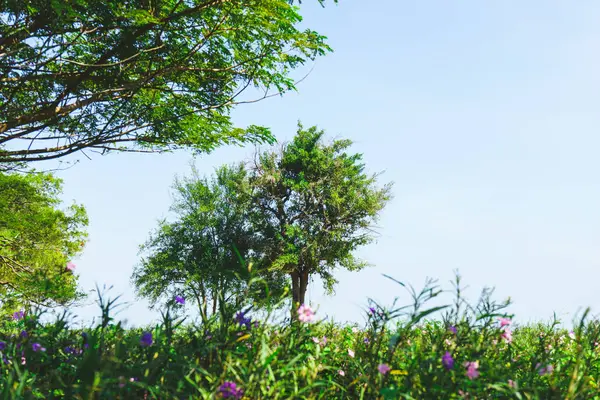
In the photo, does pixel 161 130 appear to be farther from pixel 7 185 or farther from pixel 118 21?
pixel 7 185

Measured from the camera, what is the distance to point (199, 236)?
89.0ft

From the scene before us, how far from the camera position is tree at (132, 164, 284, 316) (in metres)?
26.0

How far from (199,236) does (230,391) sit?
2523 cm

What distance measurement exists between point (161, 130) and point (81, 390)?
10.4 m

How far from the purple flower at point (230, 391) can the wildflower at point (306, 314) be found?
0.65m

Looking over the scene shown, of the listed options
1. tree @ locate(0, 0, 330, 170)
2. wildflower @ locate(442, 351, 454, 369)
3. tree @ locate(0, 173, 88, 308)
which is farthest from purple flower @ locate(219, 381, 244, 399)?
tree @ locate(0, 173, 88, 308)

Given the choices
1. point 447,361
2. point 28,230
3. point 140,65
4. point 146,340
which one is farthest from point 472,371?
point 28,230

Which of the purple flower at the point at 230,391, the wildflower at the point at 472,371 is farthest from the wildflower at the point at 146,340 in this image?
the wildflower at the point at 472,371

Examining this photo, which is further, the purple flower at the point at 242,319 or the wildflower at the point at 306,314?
the purple flower at the point at 242,319

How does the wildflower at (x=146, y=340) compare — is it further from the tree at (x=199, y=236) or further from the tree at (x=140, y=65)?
the tree at (x=199, y=236)

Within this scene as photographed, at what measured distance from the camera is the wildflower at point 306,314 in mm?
3023

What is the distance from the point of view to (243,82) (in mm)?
11406

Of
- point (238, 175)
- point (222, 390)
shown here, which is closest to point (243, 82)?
point (222, 390)

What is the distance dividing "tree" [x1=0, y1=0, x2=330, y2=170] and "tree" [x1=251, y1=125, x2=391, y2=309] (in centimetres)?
1180
